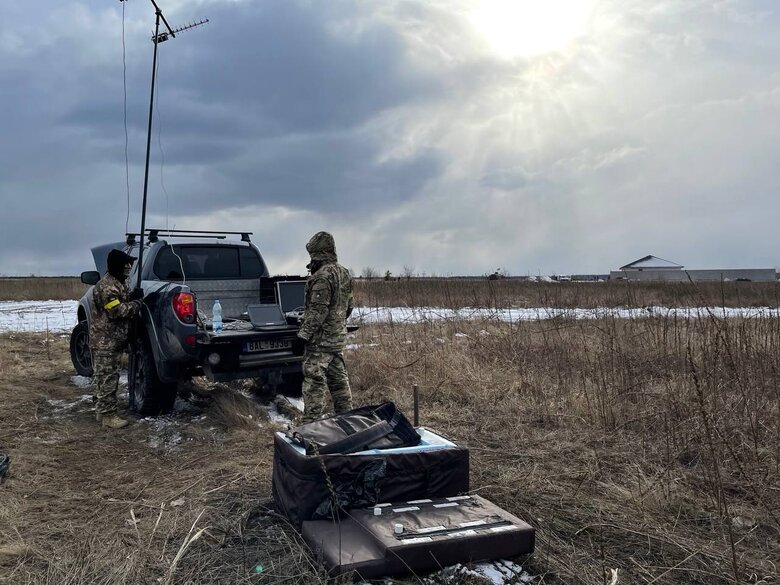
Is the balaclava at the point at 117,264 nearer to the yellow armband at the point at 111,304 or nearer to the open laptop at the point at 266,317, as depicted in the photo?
the yellow armband at the point at 111,304

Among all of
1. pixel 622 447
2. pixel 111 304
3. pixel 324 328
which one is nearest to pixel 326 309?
pixel 324 328

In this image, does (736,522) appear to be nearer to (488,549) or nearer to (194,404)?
Result: (488,549)

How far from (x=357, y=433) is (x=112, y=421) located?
3.56 m

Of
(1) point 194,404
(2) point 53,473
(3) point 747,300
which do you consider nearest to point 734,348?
(1) point 194,404

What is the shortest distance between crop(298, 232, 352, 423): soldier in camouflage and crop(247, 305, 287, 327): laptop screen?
0.94 m

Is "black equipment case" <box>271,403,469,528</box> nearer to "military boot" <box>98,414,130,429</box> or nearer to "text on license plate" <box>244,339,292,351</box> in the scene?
"text on license plate" <box>244,339,292,351</box>

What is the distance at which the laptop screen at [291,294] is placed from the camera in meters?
6.65

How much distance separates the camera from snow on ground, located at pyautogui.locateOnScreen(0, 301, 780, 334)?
9844mm

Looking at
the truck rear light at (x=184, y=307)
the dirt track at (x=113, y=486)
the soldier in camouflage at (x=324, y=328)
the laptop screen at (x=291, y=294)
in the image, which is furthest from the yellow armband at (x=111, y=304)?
the soldier in camouflage at (x=324, y=328)

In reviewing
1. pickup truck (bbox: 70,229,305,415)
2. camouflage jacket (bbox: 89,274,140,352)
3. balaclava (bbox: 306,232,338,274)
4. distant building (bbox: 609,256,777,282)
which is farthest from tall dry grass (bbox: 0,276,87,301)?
distant building (bbox: 609,256,777,282)

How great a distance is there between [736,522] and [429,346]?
5.64 meters

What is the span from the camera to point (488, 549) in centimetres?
261

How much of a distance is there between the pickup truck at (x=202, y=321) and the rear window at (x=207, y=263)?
0.04 ft

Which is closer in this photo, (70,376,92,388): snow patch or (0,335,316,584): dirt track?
(0,335,316,584): dirt track
